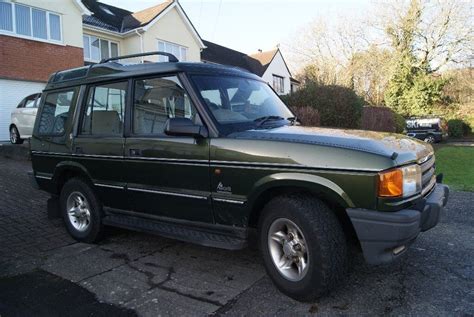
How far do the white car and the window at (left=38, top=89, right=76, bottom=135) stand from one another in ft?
27.4

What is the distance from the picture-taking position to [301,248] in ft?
11.1

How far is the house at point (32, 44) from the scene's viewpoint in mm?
16578

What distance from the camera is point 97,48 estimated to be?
23078mm

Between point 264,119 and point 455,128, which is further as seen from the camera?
point 455,128

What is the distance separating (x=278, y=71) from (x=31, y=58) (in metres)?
27.6

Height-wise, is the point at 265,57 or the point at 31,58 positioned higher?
the point at 265,57

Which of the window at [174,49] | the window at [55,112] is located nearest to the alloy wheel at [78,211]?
the window at [55,112]

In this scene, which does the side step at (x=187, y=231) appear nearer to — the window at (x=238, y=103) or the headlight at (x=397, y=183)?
the window at (x=238, y=103)

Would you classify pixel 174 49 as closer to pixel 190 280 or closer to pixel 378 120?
pixel 378 120

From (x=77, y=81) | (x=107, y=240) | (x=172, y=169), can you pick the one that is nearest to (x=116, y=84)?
(x=77, y=81)

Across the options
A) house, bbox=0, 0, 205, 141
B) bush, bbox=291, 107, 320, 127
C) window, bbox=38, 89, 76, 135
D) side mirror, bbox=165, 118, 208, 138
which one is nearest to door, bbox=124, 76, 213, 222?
side mirror, bbox=165, 118, 208, 138

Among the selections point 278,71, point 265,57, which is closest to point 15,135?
point 265,57

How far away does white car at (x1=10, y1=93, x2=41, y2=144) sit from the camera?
13383mm

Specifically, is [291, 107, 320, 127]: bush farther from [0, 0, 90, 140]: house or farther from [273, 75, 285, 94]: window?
[273, 75, 285, 94]: window
